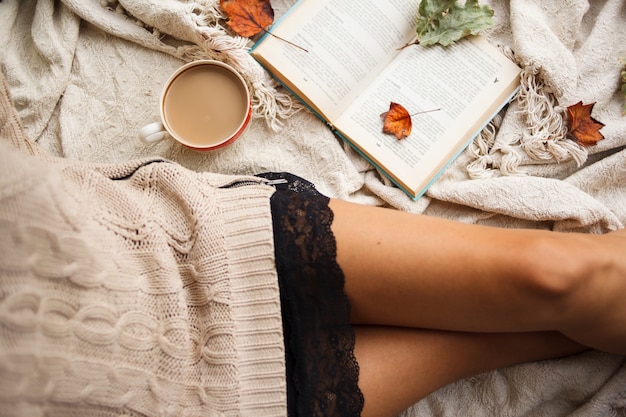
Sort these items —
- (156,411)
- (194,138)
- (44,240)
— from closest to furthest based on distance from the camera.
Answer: (44,240) → (156,411) → (194,138)

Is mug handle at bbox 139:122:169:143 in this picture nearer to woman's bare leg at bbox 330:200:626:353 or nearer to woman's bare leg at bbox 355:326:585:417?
woman's bare leg at bbox 330:200:626:353

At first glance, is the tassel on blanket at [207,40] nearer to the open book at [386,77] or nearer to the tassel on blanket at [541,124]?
the open book at [386,77]

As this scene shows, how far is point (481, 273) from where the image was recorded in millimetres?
698

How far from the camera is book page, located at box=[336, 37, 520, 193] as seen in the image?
3.17 ft

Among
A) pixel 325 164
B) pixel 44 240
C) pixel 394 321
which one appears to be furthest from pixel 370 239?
pixel 44 240

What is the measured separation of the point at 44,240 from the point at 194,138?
40cm

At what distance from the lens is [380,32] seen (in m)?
0.99

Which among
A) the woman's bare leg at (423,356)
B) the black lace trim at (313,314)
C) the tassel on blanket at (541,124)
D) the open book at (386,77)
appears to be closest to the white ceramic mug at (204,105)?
the open book at (386,77)

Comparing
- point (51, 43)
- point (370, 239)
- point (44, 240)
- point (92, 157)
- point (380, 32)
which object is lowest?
point (92, 157)

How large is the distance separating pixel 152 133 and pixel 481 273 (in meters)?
0.60

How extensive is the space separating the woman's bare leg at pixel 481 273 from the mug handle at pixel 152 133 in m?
0.36

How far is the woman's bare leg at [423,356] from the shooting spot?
78 centimetres

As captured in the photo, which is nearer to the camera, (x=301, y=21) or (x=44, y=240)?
(x=44, y=240)

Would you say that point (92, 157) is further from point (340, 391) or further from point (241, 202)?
point (340, 391)
